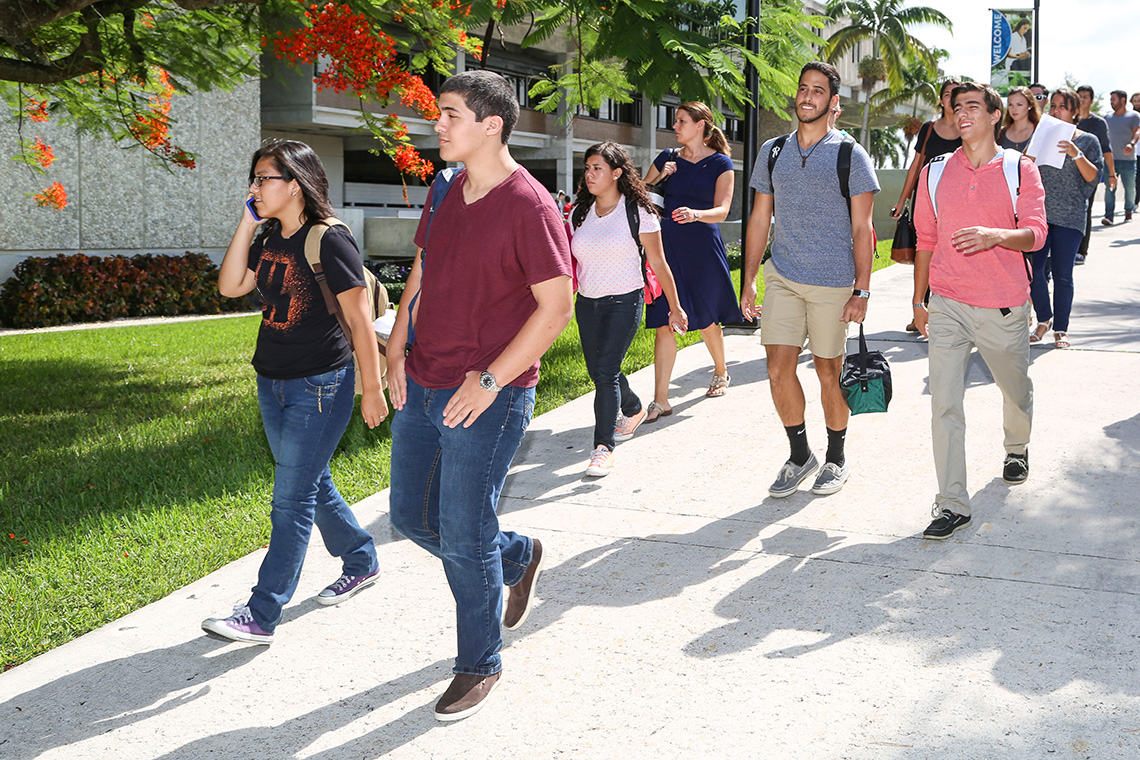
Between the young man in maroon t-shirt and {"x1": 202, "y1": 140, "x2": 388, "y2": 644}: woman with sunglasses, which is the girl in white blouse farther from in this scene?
the young man in maroon t-shirt

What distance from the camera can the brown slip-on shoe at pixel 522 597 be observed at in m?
3.97

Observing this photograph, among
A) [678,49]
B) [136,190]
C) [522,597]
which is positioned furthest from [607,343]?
[136,190]

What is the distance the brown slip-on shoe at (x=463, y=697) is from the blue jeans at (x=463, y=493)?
1.1 inches

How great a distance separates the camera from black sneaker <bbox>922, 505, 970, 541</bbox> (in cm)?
483

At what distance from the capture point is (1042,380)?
25.8 feet

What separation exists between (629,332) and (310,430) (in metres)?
2.78

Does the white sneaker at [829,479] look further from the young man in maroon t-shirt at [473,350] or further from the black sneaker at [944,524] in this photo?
the young man in maroon t-shirt at [473,350]

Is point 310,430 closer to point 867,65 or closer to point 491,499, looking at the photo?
point 491,499

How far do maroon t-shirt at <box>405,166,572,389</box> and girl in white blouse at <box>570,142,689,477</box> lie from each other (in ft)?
9.50

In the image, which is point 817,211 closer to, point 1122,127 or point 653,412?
point 653,412

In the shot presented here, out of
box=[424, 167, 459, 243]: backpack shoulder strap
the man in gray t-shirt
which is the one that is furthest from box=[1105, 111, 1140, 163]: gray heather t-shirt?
box=[424, 167, 459, 243]: backpack shoulder strap

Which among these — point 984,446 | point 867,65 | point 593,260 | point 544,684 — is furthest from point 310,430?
point 867,65

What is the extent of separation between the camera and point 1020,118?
830 centimetres

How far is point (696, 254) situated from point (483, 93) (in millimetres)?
4588
